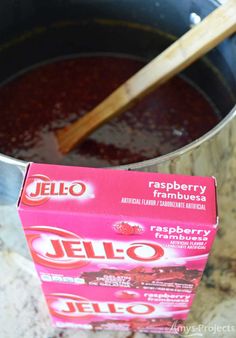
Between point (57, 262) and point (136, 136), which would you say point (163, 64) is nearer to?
point (136, 136)

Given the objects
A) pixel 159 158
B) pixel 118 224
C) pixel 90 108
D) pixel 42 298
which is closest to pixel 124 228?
pixel 118 224

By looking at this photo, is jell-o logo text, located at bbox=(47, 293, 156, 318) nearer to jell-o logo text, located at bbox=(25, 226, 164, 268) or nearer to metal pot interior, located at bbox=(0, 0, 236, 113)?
jell-o logo text, located at bbox=(25, 226, 164, 268)

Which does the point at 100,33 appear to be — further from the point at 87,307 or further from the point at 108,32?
the point at 87,307

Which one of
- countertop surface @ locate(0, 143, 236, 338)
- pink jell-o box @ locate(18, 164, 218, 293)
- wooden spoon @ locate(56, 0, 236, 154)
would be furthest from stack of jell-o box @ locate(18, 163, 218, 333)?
wooden spoon @ locate(56, 0, 236, 154)

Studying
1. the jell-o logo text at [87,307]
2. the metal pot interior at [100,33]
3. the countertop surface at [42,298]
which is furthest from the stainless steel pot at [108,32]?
the jell-o logo text at [87,307]

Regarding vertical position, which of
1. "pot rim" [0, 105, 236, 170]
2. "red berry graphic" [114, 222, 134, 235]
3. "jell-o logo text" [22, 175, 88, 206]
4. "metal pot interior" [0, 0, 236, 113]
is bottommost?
"red berry graphic" [114, 222, 134, 235]

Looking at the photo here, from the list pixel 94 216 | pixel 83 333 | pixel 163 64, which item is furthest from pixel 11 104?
pixel 94 216

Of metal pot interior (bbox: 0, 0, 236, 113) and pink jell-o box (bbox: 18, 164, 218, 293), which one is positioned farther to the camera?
metal pot interior (bbox: 0, 0, 236, 113)
